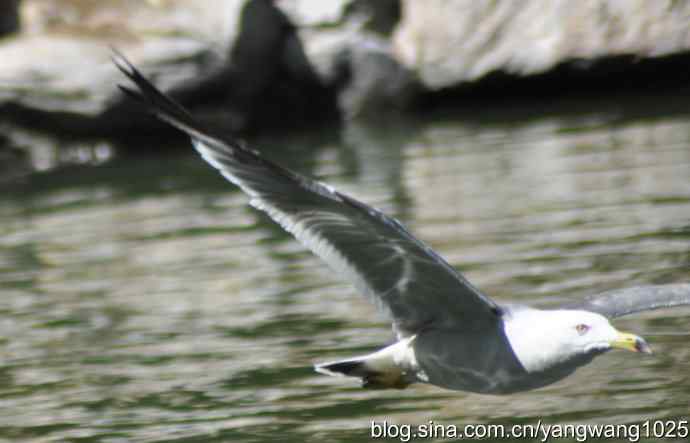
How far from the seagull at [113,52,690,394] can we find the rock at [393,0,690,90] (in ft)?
26.4

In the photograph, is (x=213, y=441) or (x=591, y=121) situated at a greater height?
(x=591, y=121)

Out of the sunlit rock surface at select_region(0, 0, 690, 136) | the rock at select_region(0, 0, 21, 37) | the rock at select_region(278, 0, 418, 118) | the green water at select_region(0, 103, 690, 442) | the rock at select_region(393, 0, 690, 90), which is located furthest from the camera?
the rock at select_region(0, 0, 21, 37)

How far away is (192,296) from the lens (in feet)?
24.3

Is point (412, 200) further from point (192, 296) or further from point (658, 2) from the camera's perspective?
point (658, 2)

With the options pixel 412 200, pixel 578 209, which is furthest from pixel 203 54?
pixel 578 209

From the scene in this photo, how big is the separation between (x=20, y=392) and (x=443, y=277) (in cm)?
221

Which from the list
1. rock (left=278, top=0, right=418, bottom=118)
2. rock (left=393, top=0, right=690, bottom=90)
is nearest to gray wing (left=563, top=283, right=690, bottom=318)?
rock (left=393, top=0, right=690, bottom=90)

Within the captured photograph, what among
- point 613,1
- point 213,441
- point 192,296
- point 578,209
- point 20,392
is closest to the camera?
point 213,441

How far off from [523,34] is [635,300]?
8.55 m

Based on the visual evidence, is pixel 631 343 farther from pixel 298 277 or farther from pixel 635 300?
pixel 298 277

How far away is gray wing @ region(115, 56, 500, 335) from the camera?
415 cm

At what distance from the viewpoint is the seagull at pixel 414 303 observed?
166 inches

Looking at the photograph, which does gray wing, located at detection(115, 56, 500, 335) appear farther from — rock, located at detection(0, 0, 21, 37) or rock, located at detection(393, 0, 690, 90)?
rock, located at detection(0, 0, 21, 37)

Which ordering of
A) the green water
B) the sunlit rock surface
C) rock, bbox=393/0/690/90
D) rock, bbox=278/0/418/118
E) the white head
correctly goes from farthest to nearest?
rock, bbox=278/0/418/118
the sunlit rock surface
rock, bbox=393/0/690/90
the green water
the white head
